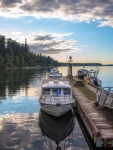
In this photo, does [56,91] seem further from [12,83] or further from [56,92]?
[12,83]

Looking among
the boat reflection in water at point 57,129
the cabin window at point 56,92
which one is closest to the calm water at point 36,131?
the boat reflection in water at point 57,129

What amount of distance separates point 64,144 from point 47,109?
6631 mm

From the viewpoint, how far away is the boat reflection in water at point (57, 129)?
706 inches

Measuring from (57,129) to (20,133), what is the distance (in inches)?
136

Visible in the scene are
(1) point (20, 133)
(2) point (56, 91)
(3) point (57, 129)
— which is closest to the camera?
(1) point (20, 133)

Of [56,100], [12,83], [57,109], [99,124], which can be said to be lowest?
[12,83]

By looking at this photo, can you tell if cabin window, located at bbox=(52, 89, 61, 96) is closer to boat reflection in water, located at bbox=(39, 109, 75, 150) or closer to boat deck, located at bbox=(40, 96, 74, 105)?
boat deck, located at bbox=(40, 96, 74, 105)

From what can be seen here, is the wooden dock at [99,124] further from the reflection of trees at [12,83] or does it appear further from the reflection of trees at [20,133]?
the reflection of trees at [12,83]

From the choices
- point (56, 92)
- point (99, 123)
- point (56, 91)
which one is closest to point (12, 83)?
point (56, 91)

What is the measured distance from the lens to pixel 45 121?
2392 cm

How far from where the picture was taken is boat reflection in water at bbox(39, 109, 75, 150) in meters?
17.9

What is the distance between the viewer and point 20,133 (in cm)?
1998

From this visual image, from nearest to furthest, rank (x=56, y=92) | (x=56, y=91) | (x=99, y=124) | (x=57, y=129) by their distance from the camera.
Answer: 1. (x=99, y=124)
2. (x=57, y=129)
3. (x=56, y=92)
4. (x=56, y=91)

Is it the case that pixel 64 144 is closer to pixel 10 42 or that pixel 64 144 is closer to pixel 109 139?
pixel 109 139
